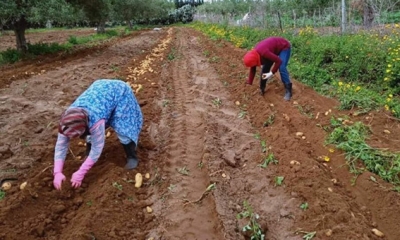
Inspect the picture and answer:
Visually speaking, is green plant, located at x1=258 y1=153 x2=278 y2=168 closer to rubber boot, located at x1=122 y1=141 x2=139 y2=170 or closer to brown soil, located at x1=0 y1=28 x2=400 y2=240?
brown soil, located at x1=0 y1=28 x2=400 y2=240

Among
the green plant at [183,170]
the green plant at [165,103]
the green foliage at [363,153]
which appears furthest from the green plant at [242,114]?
the green plant at [183,170]

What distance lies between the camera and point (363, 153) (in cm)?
458

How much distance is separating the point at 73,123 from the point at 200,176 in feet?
5.76

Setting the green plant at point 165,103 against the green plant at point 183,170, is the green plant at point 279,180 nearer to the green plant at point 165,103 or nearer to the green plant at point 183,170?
the green plant at point 183,170

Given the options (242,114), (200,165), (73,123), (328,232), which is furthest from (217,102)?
(328,232)

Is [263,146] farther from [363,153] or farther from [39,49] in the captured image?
[39,49]

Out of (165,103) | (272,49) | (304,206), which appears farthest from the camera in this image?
(165,103)

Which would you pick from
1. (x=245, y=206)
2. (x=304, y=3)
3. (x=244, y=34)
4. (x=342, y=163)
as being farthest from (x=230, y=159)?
(x=304, y=3)

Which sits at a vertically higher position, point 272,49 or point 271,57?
point 272,49

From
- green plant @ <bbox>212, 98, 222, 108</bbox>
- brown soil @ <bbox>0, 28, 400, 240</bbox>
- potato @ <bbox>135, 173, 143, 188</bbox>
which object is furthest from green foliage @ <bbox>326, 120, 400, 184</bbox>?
potato @ <bbox>135, 173, 143, 188</bbox>

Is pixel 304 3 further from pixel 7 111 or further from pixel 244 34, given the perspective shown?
pixel 7 111

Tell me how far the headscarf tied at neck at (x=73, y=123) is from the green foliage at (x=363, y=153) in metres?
3.30

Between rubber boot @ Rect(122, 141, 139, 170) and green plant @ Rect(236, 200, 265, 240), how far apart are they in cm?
153

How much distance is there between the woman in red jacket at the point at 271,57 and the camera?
21.5ft
